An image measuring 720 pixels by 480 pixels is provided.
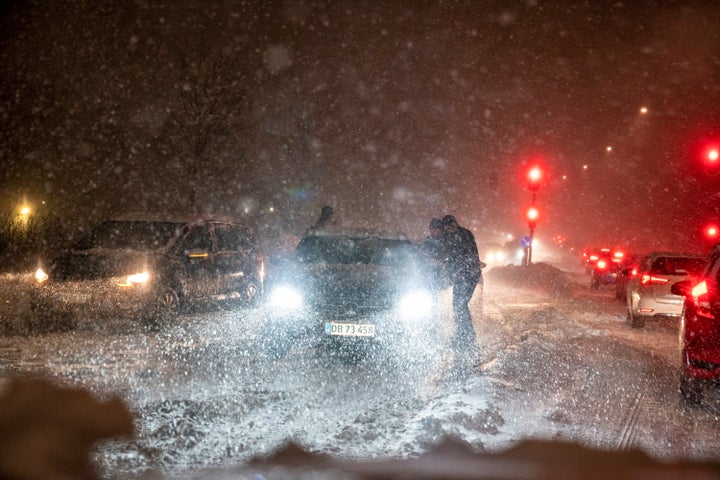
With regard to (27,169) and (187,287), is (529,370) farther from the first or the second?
(27,169)

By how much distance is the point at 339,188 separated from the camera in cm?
3912

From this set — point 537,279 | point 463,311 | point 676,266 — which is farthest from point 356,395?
point 537,279

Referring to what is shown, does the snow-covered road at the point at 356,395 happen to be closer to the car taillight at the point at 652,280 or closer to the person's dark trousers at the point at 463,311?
the person's dark trousers at the point at 463,311

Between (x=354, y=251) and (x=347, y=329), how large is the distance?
1793 millimetres

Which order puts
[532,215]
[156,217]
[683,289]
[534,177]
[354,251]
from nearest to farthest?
[683,289]
[354,251]
[156,217]
[534,177]
[532,215]

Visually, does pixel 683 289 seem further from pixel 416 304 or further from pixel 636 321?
pixel 636 321

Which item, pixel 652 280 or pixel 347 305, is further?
pixel 652 280

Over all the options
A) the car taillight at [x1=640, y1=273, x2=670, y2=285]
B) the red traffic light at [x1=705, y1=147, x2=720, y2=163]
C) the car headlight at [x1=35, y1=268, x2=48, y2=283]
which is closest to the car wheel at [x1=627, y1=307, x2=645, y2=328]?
the car taillight at [x1=640, y1=273, x2=670, y2=285]

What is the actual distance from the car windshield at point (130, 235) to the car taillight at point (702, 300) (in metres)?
7.75

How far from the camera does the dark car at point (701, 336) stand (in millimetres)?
5645

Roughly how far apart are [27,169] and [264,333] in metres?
18.8

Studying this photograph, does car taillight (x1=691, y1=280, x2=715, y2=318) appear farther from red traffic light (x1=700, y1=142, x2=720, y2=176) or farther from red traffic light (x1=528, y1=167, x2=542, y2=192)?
red traffic light (x1=528, y1=167, x2=542, y2=192)

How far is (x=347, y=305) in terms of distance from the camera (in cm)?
718

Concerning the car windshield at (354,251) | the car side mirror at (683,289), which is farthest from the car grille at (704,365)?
the car windshield at (354,251)
